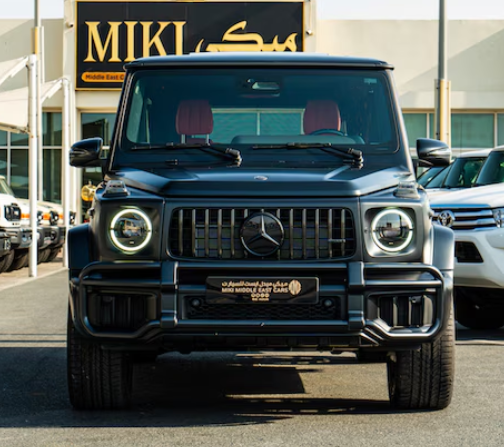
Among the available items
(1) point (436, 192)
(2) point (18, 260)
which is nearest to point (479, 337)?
(1) point (436, 192)

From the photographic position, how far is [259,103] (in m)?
7.02

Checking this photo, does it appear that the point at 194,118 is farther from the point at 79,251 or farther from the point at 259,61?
the point at 79,251

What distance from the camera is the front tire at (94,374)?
6168mm

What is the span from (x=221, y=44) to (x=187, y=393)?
26.7 metres

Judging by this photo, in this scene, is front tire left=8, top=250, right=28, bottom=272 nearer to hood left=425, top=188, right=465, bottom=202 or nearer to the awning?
the awning

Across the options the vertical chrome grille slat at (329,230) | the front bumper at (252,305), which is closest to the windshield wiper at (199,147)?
the vertical chrome grille slat at (329,230)

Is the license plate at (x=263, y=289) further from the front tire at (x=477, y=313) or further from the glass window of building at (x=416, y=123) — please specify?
the glass window of building at (x=416, y=123)

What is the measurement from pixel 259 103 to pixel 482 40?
91.7 feet

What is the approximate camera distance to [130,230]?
19.2 feet

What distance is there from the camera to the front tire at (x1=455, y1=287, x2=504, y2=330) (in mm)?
10992

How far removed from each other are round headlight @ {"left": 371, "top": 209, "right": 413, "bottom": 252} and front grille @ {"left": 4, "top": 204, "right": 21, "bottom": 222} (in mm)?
14204

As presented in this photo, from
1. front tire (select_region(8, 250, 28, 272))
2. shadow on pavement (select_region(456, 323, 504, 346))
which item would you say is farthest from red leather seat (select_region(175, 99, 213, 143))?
front tire (select_region(8, 250, 28, 272))

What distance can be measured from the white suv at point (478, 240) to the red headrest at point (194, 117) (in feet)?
12.6

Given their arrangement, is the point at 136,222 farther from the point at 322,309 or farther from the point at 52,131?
the point at 52,131
